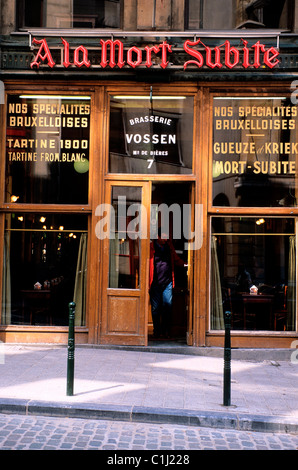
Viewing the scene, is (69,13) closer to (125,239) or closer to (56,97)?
(56,97)

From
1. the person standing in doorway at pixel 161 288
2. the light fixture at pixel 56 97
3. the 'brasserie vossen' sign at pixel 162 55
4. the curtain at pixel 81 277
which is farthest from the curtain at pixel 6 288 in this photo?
the 'brasserie vossen' sign at pixel 162 55

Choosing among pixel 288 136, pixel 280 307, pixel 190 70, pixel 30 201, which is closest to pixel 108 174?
pixel 30 201

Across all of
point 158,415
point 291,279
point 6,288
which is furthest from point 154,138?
point 158,415

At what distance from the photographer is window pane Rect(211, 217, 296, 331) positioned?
31.5ft

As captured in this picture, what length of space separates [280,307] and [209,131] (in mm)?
3563

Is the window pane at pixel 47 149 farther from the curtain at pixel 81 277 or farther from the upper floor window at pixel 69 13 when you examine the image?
the upper floor window at pixel 69 13

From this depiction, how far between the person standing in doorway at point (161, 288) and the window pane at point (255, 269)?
Answer: 1113 mm

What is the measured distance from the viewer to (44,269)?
9.77 m

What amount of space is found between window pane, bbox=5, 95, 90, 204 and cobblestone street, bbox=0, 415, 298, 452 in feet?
15.6

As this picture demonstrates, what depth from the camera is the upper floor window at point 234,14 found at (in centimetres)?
977

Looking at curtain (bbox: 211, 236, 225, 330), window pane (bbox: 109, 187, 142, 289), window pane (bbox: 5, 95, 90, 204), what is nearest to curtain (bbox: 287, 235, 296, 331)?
curtain (bbox: 211, 236, 225, 330)

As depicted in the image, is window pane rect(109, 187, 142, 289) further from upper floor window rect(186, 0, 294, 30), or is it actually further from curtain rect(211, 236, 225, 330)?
upper floor window rect(186, 0, 294, 30)
